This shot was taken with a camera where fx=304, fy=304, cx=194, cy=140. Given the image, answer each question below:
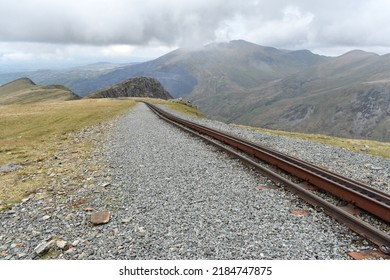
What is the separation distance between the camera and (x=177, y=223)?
26.0 feet

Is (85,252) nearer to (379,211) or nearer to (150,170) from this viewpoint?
(150,170)

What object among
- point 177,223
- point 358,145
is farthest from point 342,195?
point 358,145

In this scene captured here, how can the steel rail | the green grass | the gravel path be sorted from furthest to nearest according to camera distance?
the green grass < the steel rail < the gravel path

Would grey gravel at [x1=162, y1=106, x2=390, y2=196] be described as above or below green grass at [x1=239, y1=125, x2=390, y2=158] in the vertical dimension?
above

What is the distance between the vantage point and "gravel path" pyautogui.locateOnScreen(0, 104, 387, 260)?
6691 mm

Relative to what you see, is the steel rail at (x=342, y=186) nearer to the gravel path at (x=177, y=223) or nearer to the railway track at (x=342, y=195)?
the railway track at (x=342, y=195)

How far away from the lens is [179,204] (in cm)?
912

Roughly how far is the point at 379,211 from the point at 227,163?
688 centimetres

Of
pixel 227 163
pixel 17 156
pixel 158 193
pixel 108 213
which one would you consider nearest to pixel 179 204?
pixel 158 193

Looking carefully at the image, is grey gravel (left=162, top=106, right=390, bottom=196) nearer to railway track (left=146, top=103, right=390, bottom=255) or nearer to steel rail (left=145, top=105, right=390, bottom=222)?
steel rail (left=145, top=105, right=390, bottom=222)

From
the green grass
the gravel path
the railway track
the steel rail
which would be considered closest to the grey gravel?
the steel rail

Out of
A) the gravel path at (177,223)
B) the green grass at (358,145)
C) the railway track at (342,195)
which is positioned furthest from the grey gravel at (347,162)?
the green grass at (358,145)

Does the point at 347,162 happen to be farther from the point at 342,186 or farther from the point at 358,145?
the point at 358,145

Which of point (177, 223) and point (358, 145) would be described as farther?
point (358, 145)
